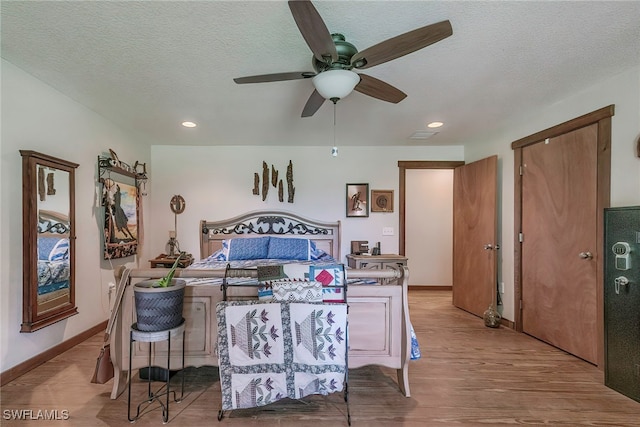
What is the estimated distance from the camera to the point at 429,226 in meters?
5.57

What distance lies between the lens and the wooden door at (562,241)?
8.61ft

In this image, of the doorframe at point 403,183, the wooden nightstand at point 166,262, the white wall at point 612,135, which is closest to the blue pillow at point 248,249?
the wooden nightstand at point 166,262

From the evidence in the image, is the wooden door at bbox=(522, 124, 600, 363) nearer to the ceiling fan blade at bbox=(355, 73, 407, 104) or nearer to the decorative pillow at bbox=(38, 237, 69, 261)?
the ceiling fan blade at bbox=(355, 73, 407, 104)

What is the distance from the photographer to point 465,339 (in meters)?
3.16

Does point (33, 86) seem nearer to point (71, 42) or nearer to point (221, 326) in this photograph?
point (71, 42)

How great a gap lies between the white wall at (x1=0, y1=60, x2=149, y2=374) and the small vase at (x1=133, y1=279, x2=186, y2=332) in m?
1.30

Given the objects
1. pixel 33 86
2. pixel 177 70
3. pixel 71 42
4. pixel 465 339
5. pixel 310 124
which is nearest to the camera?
pixel 71 42

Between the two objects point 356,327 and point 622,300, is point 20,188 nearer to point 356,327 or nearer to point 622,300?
point 356,327

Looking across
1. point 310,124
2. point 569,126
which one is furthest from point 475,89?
point 310,124

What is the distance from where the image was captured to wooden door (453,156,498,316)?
3709mm

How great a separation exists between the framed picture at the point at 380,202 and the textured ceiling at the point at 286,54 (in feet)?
4.85

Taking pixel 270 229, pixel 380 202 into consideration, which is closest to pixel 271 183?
pixel 270 229

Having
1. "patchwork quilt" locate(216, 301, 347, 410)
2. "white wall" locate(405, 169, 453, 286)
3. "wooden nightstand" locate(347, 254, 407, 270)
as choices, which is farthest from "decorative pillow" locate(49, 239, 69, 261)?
"white wall" locate(405, 169, 453, 286)

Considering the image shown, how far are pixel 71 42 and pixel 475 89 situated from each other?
9.72 ft
